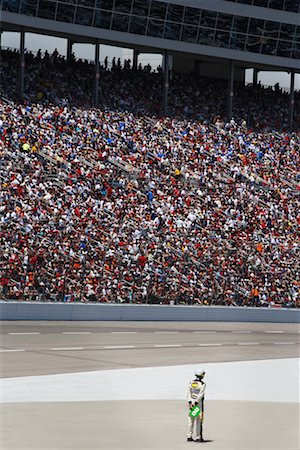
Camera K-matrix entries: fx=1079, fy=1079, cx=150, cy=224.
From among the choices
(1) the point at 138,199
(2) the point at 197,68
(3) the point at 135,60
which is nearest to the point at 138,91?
(3) the point at 135,60

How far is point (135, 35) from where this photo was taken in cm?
5041

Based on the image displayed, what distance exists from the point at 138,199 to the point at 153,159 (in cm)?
428

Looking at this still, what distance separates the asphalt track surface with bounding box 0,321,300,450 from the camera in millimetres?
12375

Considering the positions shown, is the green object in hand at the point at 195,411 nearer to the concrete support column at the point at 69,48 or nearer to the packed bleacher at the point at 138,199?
the packed bleacher at the point at 138,199

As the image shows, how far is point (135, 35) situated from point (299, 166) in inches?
385

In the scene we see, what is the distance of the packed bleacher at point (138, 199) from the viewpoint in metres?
34.1

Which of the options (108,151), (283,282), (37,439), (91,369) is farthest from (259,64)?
(37,439)

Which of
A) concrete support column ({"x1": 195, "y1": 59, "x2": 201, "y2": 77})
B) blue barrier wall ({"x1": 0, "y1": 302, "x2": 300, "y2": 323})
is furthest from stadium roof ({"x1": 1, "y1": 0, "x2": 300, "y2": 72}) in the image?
blue barrier wall ({"x1": 0, "y1": 302, "x2": 300, "y2": 323})

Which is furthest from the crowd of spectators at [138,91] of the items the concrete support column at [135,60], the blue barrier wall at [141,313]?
the blue barrier wall at [141,313]

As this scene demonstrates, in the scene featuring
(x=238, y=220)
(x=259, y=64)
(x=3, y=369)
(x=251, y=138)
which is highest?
(x=259, y=64)

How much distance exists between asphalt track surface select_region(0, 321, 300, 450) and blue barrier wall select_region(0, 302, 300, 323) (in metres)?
0.52

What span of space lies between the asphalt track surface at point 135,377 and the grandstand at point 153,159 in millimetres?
1782

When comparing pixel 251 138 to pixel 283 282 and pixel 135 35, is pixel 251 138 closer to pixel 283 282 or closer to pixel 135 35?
pixel 135 35

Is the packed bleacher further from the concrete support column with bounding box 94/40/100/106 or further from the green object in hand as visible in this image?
the green object in hand
